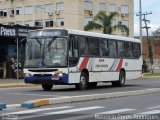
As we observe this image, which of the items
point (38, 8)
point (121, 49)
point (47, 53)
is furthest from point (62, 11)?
point (47, 53)

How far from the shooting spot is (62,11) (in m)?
101

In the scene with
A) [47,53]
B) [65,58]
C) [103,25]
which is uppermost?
[103,25]

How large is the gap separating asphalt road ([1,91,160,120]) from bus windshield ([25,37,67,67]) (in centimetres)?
649

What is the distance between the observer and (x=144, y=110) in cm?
1573

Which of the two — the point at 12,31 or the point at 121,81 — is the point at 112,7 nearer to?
the point at 12,31

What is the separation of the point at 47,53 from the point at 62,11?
7711 centimetres

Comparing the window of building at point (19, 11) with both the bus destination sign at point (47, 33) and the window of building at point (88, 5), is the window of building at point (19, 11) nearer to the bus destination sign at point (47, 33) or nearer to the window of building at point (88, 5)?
the window of building at point (88, 5)

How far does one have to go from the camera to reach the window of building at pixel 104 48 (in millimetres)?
28422

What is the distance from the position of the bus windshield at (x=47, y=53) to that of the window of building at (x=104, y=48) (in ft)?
13.0

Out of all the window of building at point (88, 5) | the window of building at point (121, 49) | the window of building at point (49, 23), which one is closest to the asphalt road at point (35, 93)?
the window of building at point (121, 49)

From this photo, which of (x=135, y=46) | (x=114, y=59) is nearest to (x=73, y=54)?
(x=114, y=59)

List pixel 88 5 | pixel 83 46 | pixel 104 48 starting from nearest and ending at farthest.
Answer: pixel 83 46 → pixel 104 48 → pixel 88 5

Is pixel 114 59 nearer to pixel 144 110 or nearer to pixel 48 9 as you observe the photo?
pixel 144 110

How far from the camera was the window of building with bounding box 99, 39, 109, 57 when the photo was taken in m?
28.4
